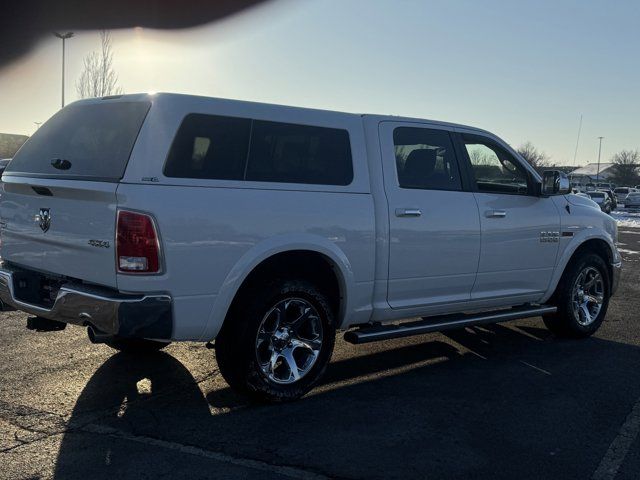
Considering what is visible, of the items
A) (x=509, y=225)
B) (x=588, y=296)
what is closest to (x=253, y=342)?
(x=509, y=225)

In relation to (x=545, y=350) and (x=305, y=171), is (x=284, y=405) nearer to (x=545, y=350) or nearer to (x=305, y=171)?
(x=305, y=171)

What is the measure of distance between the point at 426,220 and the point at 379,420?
1673mm

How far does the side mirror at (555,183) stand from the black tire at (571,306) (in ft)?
Answer: 2.97

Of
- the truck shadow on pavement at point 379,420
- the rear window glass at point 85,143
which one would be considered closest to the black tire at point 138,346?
the truck shadow on pavement at point 379,420

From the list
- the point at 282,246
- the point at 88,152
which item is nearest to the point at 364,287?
the point at 282,246

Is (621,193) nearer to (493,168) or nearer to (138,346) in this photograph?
(493,168)

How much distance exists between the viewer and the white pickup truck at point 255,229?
3.91m

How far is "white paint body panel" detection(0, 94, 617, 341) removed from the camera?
12.8ft

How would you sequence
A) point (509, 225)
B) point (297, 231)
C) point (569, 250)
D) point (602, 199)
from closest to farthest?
point (297, 231)
point (509, 225)
point (569, 250)
point (602, 199)

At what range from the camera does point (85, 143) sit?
438 cm

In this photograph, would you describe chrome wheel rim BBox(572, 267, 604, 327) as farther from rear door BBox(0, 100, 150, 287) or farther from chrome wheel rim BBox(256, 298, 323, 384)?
rear door BBox(0, 100, 150, 287)

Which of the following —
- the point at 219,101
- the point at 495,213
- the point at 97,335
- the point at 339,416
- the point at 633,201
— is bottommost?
the point at 339,416

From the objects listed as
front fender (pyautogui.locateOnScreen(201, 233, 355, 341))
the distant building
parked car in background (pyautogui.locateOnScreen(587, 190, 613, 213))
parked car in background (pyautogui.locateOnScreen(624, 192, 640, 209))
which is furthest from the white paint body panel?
the distant building

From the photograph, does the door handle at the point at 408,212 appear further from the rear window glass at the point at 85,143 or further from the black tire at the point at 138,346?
the black tire at the point at 138,346
